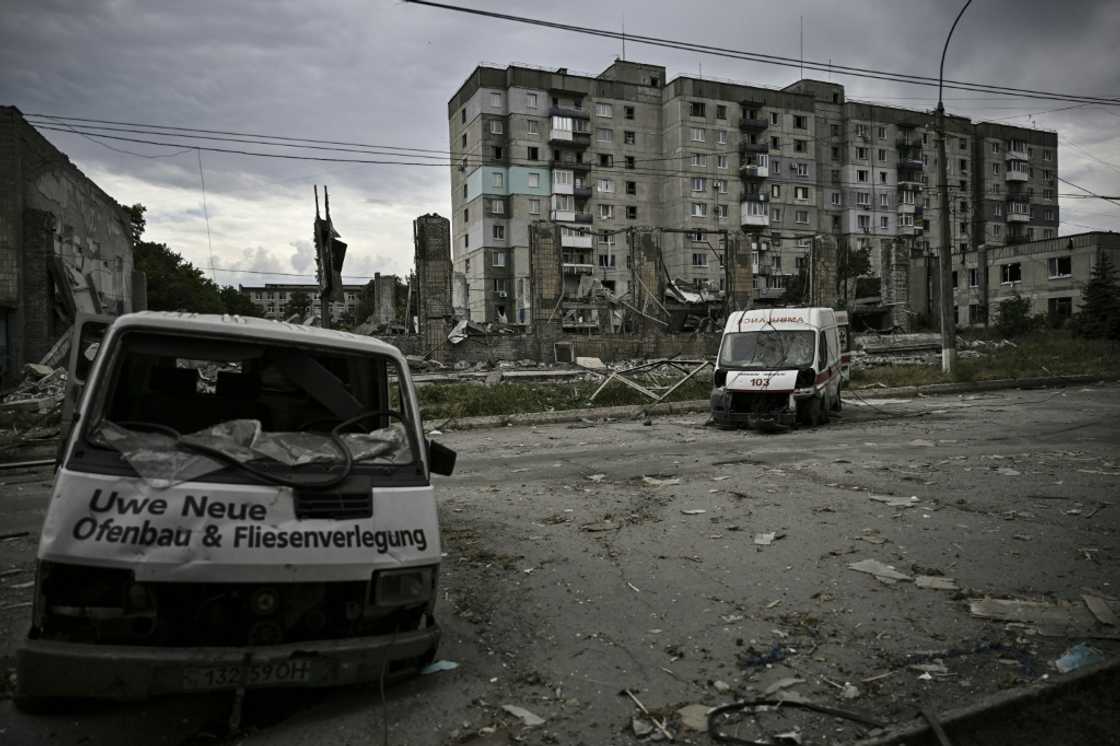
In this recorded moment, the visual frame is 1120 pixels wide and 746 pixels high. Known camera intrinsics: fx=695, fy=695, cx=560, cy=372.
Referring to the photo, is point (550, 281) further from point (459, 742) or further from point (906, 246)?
point (459, 742)

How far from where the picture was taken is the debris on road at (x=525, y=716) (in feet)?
10.1

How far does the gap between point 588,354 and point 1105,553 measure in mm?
22327

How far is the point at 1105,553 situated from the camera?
5383 mm

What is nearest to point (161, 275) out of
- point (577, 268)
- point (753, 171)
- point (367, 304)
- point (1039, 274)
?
point (367, 304)

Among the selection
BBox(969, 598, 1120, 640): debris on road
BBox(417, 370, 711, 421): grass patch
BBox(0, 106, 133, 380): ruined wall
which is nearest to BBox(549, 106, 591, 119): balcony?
BBox(0, 106, 133, 380): ruined wall

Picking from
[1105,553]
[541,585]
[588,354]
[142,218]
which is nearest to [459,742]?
[541,585]

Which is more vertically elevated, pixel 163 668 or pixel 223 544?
pixel 223 544

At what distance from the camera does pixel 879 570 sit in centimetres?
511

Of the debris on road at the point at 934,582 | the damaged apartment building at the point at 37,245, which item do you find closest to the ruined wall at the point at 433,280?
the damaged apartment building at the point at 37,245

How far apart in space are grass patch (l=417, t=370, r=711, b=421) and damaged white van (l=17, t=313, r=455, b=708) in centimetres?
1165

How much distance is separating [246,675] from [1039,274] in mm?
58038

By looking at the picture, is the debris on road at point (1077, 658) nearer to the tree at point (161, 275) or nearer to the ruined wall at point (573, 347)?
the ruined wall at point (573, 347)

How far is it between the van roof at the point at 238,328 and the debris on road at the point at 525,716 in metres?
1.95

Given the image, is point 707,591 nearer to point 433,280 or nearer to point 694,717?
point 694,717
